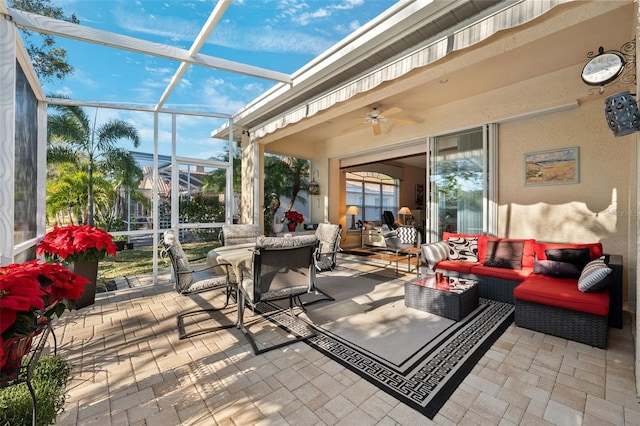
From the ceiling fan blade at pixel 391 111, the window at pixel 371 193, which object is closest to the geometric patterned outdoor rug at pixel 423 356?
the ceiling fan blade at pixel 391 111

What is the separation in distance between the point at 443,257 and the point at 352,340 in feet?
8.54

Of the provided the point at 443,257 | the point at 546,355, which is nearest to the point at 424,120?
the point at 443,257

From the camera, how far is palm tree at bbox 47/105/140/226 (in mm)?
4043

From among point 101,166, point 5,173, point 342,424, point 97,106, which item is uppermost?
point 97,106

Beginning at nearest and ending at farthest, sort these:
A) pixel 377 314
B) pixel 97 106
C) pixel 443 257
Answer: pixel 377 314
pixel 97 106
pixel 443 257

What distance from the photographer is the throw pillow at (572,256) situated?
3.27 m

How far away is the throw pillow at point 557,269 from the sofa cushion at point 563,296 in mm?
70

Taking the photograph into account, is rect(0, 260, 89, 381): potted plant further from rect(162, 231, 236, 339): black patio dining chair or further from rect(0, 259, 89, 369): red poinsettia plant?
rect(162, 231, 236, 339): black patio dining chair

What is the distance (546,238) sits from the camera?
4.29 m

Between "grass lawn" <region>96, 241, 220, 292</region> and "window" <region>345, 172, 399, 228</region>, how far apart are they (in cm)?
594

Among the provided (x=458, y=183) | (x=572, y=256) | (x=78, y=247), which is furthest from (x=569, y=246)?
(x=78, y=247)

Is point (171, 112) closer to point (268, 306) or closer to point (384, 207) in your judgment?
point (268, 306)

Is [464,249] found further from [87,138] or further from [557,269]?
[87,138]

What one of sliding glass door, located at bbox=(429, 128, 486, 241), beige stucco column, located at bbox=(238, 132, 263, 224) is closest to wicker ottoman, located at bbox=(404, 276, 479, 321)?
sliding glass door, located at bbox=(429, 128, 486, 241)
